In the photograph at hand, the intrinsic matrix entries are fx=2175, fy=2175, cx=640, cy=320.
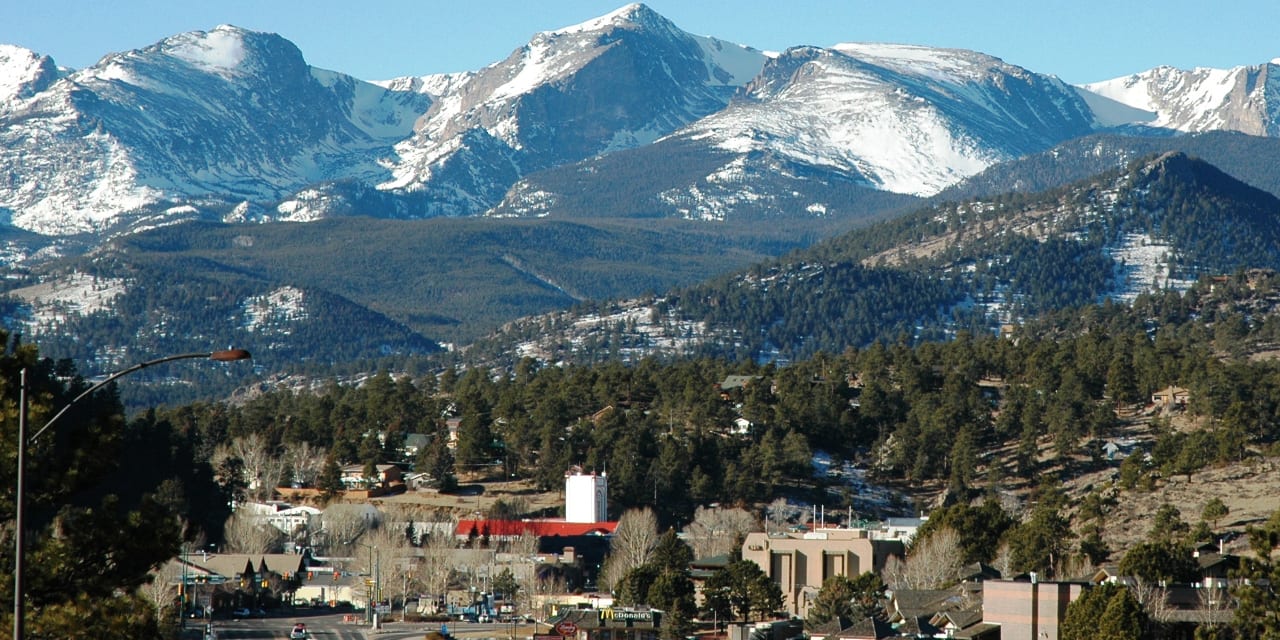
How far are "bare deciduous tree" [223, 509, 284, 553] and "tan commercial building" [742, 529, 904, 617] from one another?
3400 cm

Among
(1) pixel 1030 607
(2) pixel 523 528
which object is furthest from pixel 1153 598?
(2) pixel 523 528

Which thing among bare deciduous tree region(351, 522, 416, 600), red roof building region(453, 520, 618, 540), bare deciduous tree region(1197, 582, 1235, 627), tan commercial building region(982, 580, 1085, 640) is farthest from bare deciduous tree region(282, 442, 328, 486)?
bare deciduous tree region(1197, 582, 1235, 627)

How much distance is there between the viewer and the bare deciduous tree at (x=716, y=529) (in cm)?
14875

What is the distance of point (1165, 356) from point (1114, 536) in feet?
204

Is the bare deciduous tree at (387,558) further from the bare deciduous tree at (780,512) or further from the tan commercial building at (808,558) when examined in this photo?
the bare deciduous tree at (780,512)

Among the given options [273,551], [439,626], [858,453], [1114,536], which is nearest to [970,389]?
[858,453]

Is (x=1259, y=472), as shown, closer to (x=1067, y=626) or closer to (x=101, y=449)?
(x=1067, y=626)

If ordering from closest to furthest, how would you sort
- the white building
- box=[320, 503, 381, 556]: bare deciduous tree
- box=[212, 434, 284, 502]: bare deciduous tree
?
box=[320, 503, 381, 556]: bare deciduous tree < the white building < box=[212, 434, 284, 502]: bare deciduous tree

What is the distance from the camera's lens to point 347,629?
386 ft

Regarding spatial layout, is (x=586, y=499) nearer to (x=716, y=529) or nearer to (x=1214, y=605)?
(x=716, y=529)

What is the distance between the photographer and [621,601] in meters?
126

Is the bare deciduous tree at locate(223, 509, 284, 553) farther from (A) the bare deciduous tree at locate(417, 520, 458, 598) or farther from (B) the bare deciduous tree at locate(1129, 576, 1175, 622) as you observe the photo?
(B) the bare deciduous tree at locate(1129, 576, 1175, 622)

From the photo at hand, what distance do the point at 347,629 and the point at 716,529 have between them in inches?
1704

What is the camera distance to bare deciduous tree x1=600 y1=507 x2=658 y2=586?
141125 mm
